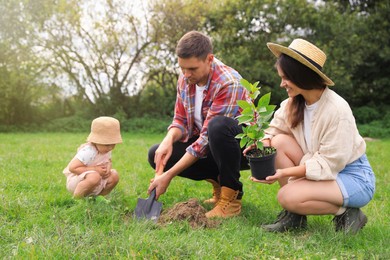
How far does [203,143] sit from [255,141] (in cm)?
63

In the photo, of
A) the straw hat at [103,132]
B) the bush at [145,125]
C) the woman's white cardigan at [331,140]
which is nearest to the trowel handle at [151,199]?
the straw hat at [103,132]

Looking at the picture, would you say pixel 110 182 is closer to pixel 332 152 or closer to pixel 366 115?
pixel 332 152

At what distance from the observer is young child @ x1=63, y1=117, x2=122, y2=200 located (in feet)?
12.5

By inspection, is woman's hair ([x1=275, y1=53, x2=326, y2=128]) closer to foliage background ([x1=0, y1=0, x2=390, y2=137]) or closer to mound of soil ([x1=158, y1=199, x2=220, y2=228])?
mound of soil ([x1=158, y1=199, x2=220, y2=228])

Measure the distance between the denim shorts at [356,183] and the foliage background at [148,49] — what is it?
31.5 feet

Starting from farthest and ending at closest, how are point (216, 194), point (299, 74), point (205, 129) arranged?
1. point (216, 194)
2. point (205, 129)
3. point (299, 74)

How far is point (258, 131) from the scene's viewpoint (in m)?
3.13

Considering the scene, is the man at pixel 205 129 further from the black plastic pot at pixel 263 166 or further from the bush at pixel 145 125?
the bush at pixel 145 125

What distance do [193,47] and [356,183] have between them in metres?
1.61

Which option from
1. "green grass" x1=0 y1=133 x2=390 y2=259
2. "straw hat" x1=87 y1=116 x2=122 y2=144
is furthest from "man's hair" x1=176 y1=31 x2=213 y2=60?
"green grass" x1=0 y1=133 x2=390 y2=259

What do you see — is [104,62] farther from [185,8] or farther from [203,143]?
[203,143]

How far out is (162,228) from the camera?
127 inches

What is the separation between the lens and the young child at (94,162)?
3.81m

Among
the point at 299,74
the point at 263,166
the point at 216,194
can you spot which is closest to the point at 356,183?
the point at 263,166
